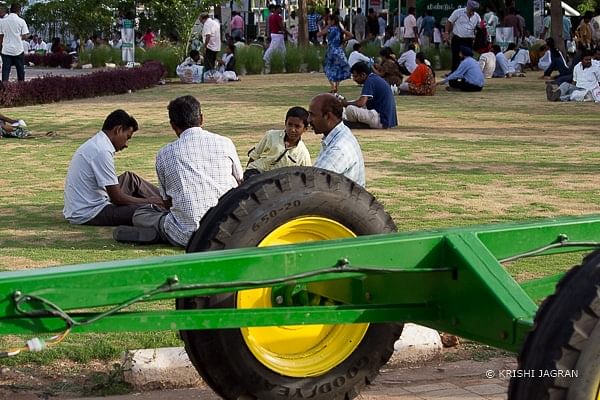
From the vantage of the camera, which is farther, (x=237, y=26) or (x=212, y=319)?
(x=237, y=26)

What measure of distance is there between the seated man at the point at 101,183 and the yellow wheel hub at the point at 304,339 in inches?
194

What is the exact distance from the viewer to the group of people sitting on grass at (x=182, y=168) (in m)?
7.75

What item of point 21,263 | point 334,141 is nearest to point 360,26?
point 334,141

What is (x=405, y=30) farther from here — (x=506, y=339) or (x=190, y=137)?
(x=506, y=339)

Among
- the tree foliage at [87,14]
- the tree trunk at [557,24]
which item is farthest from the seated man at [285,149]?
the tree foliage at [87,14]

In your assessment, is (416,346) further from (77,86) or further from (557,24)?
(557,24)

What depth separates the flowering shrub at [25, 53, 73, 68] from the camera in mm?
37928

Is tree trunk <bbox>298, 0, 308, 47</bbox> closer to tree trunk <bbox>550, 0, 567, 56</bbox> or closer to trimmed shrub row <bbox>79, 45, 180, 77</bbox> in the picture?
trimmed shrub row <bbox>79, 45, 180, 77</bbox>

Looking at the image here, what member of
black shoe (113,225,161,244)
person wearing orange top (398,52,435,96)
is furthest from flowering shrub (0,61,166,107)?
black shoe (113,225,161,244)

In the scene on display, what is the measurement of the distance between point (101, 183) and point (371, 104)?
23.7 ft

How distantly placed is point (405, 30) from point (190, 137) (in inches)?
1025

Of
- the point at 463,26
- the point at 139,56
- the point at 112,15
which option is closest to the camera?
the point at 463,26

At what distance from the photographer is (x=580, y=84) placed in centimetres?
2023

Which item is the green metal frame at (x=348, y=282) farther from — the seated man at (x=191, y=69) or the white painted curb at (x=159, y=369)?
the seated man at (x=191, y=69)
